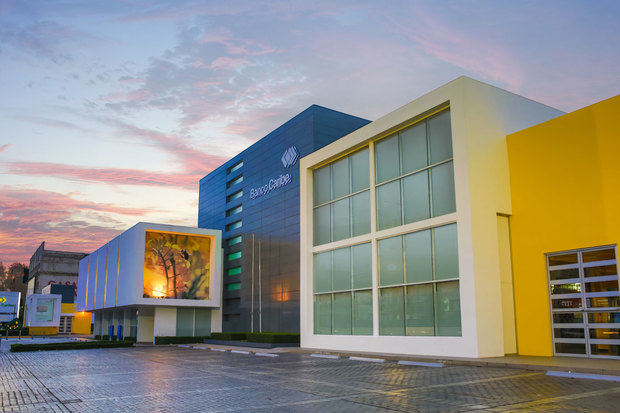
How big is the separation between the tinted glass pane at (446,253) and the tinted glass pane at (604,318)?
467 centimetres

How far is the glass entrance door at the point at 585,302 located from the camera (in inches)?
667

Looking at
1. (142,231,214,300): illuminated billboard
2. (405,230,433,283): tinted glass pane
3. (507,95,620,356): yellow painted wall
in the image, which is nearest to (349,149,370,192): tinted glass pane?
(405,230,433,283): tinted glass pane

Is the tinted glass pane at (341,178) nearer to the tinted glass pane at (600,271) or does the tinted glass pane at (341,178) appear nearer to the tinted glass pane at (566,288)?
the tinted glass pane at (566,288)

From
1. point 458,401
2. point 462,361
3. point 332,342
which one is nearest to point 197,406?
point 458,401

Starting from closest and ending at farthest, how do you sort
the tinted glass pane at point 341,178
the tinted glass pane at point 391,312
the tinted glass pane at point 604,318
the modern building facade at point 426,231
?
the tinted glass pane at point 604,318 < the modern building facade at point 426,231 < the tinted glass pane at point 391,312 < the tinted glass pane at point 341,178

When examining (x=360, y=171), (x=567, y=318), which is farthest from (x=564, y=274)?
(x=360, y=171)

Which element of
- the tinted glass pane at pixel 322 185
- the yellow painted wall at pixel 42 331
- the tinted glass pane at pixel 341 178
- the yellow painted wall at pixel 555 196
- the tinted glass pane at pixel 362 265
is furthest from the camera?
the yellow painted wall at pixel 42 331

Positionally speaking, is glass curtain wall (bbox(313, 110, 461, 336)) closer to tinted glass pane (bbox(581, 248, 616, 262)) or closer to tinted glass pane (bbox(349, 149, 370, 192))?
tinted glass pane (bbox(349, 149, 370, 192))

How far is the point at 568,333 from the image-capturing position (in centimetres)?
1819

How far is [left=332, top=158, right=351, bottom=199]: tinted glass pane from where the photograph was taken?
27364 mm

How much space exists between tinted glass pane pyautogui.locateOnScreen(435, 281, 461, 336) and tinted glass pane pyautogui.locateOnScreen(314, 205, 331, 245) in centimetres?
892

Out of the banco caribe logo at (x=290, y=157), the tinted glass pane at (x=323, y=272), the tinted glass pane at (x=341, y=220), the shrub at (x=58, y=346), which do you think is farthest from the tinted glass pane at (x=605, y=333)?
the shrub at (x=58, y=346)

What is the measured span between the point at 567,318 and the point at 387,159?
33.7ft

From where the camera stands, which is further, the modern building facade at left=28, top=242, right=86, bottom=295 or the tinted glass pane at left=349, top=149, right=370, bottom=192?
the modern building facade at left=28, top=242, right=86, bottom=295
